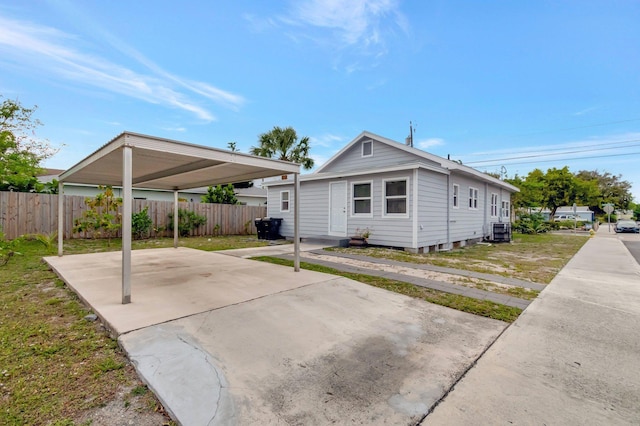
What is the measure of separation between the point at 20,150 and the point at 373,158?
1755cm

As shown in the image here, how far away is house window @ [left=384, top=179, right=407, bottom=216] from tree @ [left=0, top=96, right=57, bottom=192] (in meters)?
12.2

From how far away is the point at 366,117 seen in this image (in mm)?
19656

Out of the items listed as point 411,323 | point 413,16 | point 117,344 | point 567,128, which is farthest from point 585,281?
point 567,128

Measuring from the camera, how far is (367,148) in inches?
461

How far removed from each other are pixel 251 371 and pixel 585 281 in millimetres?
6779

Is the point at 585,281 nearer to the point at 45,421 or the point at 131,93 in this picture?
the point at 45,421

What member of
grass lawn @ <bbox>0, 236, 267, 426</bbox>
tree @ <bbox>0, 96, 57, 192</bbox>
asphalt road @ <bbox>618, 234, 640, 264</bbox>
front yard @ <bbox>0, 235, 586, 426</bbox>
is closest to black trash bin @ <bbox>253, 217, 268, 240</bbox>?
front yard @ <bbox>0, 235, 586, 426</bbox>

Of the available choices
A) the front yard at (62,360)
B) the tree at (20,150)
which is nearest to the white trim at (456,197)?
the front yard at (62,360)

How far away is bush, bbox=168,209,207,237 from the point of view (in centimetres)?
1341

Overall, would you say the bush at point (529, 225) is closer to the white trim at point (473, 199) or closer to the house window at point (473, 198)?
the white trim at point (473, 199)

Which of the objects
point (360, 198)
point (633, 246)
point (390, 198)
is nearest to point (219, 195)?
point (360, 198)

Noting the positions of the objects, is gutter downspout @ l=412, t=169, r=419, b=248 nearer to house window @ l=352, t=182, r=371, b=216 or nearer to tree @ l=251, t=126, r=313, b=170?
house window @ l=352, t=182, r=371, b=216

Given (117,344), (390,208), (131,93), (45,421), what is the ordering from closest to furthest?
(45,421) < (117,344) < (390,208) < (131,93)

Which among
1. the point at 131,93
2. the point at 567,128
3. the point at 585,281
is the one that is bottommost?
the point at 585,281
